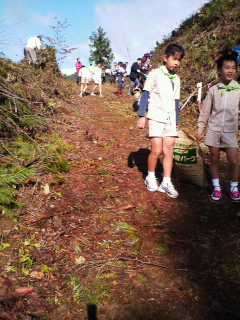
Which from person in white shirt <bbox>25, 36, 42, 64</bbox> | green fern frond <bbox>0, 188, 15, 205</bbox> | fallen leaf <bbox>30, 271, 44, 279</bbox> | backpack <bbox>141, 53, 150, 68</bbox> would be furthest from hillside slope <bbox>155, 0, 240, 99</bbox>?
fallen leaf <bbox>30, 271, 44, 279</bbox>

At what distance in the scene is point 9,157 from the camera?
13.2 ft

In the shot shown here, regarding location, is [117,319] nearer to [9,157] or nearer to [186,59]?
[9,157]

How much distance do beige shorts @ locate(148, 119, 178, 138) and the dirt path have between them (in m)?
0.87

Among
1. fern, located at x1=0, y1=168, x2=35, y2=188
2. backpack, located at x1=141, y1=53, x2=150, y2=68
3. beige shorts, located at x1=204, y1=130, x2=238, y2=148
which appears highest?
backpack, located at x1=141, y1=53, x2=150, y2=68

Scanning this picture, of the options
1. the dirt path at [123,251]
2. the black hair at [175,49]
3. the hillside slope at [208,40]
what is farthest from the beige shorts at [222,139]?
the hillside slope at [208,40]

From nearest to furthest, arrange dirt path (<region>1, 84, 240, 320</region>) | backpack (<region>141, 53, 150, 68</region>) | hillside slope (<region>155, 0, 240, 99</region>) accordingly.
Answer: dirt path (<region>1, 84, 240, 320</region>)
hillside slope (<region>155, 0, 240, 99</region>)
backpack (<region>141, 53, 150, 68</region>)

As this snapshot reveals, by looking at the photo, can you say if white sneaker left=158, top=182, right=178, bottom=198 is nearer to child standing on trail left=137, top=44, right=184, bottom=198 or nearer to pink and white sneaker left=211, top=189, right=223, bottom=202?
child standing on trail left=137, top=44, right=184, bottom=198

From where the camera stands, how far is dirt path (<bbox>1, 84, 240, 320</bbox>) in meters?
2.03

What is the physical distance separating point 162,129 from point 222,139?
80 cm

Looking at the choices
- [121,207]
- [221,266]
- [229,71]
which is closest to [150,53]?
[229,71]

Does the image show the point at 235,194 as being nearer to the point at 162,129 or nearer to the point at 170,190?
the point at 170,190

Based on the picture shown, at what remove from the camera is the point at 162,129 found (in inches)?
142

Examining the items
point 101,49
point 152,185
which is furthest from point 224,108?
point 101,49

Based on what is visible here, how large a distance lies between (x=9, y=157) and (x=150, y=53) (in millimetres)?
11151
